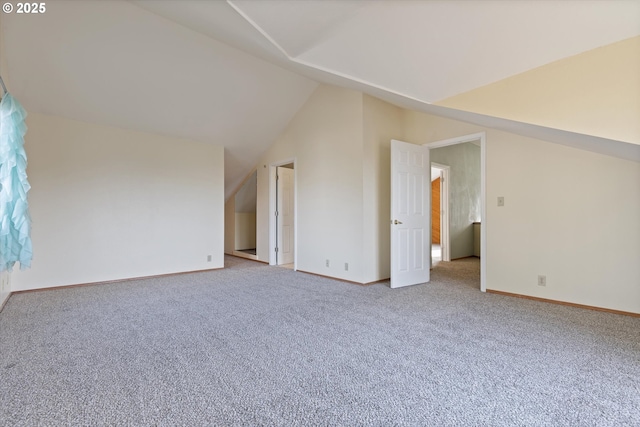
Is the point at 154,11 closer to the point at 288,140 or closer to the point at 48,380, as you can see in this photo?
the point at 288,140

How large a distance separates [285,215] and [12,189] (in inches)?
164

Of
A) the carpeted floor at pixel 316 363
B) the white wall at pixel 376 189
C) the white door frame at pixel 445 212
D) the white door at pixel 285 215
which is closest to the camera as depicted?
the carpeted floor at pixel 316 363

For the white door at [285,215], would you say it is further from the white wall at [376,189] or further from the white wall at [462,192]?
the white wall at [462,192]

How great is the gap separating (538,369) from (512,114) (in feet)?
6.56

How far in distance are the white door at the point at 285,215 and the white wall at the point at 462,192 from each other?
3.04m

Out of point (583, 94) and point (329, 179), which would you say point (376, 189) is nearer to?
point (329, 179)

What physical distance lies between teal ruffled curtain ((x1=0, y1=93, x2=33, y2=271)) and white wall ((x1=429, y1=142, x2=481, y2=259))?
5.97 m

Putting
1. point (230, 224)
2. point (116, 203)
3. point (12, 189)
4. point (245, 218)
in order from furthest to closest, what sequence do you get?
point (245, 218)
point (230, 224)
point (116, 203)
point (12, 189)

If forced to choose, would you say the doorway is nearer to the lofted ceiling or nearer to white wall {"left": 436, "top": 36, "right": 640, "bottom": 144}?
the lofted ceiling

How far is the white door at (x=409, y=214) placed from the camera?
3920mm

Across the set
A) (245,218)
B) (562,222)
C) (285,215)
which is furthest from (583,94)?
(245,218)

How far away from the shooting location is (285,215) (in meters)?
5.98

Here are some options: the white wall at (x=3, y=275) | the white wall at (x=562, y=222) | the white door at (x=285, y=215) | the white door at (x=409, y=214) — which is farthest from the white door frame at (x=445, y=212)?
the white wall at (x=3, y=275)

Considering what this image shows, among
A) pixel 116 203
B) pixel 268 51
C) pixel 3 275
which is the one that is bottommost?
pixel 3 275
